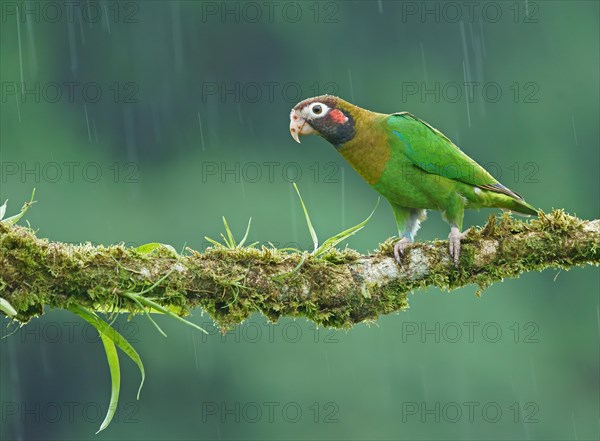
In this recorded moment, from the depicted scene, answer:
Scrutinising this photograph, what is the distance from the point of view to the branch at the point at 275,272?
3607 mm

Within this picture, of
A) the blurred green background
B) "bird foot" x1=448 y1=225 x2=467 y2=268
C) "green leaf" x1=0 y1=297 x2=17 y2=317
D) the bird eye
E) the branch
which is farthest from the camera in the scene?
the blurred green background

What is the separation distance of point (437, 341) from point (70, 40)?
35.7 feet

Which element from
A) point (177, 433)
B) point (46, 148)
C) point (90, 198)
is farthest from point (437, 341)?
point (46, 148)

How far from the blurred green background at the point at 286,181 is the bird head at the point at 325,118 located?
324 inches

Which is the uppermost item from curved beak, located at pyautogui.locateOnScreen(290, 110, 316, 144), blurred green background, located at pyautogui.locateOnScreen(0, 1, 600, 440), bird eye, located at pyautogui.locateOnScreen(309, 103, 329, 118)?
bird eye, located at pyautogui.locateOnScreen(309, 103, 329, 118)

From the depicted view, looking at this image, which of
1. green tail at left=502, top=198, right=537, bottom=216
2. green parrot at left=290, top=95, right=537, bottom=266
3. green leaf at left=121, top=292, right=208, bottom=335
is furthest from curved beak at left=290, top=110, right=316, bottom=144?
green leaf at left=121, top=292, right=208, bottom=335

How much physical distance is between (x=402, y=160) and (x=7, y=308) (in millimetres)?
2502

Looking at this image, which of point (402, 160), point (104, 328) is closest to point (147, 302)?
point (104, 328)

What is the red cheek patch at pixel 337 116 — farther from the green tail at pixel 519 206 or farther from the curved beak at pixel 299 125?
the green tail at pixel 519 206

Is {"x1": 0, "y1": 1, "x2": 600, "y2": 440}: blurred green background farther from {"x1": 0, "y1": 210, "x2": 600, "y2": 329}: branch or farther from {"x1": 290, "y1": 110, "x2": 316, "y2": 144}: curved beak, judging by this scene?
{"x1": 0, "y1": 210, "x2": 600, "y2": 329}: branch

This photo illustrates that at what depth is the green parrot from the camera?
524 centimetres

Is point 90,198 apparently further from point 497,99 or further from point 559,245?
point 559,245

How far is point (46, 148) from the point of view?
18.4m

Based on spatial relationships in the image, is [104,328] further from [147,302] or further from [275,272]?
[275,272]
